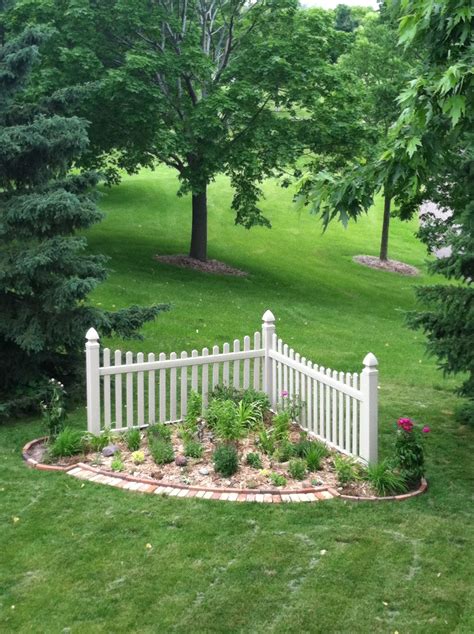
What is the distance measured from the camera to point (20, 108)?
915 cm

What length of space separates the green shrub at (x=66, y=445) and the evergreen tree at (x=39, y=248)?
1.44 meters

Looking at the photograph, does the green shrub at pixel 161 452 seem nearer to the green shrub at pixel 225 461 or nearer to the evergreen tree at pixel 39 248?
the green shrub at pixel 225 461

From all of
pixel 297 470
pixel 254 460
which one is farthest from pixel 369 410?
pixel 254 460

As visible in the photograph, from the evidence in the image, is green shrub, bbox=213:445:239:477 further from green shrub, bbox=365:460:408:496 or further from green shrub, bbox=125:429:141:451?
green shrub, bbox=365:460:408:496

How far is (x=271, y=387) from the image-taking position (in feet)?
27.4

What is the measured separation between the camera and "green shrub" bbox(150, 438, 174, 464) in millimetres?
6629

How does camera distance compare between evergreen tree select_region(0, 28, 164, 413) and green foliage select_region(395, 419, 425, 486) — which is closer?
green foliage select_region(395, 419, 425, 486)

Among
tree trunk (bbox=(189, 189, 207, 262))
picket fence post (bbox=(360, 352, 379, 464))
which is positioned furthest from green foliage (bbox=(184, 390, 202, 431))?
tree trunk (bbox=(189, 189, 207, 262))

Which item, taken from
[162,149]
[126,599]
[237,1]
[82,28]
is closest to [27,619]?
[126,599]

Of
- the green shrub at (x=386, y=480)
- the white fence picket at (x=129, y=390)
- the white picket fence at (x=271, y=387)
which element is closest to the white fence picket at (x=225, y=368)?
the white picket fence at (x=271, y=387)

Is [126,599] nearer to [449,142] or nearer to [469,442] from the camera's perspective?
[449,142]

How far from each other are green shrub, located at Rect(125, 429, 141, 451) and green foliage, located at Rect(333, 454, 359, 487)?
2.01 m

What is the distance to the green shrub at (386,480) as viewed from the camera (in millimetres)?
6098

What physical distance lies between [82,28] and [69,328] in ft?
39.6
